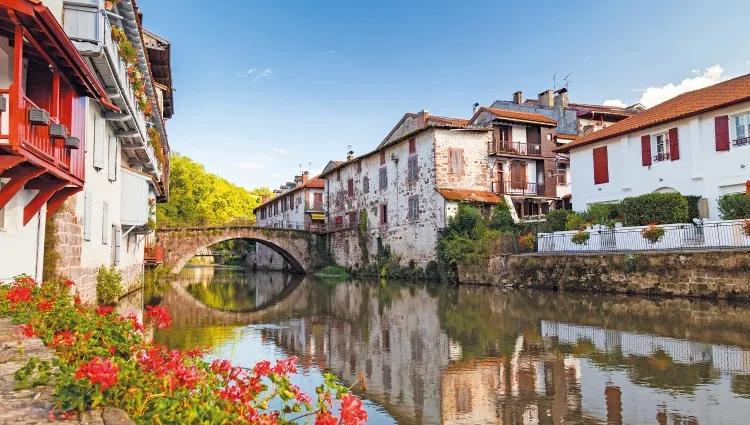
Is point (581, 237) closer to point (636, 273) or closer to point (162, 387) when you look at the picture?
point (636, 273)

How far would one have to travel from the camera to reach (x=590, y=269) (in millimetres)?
21859

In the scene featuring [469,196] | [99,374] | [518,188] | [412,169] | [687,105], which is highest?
[687,105]

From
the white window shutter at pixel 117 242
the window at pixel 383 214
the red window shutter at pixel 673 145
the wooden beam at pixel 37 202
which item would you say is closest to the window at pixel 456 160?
the window at pixel 383 214

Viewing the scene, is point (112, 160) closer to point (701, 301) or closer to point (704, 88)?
point (701, 301)

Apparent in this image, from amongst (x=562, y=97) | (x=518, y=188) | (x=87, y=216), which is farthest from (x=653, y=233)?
(x=562, y=97)

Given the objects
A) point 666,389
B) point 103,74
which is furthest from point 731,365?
point 103,74

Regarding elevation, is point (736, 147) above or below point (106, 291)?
above

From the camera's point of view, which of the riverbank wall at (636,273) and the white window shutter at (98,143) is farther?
the riverbank wall at (636,273)

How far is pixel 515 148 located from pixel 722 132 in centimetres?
1457

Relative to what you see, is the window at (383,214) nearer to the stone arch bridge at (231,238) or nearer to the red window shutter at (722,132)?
the stone arch bridge at (231,238)

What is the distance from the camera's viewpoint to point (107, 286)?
16891 mm

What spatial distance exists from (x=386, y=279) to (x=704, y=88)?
Answer: 2060cm

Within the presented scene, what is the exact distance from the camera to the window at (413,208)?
114ft

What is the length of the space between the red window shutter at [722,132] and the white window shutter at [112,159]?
904 inches
